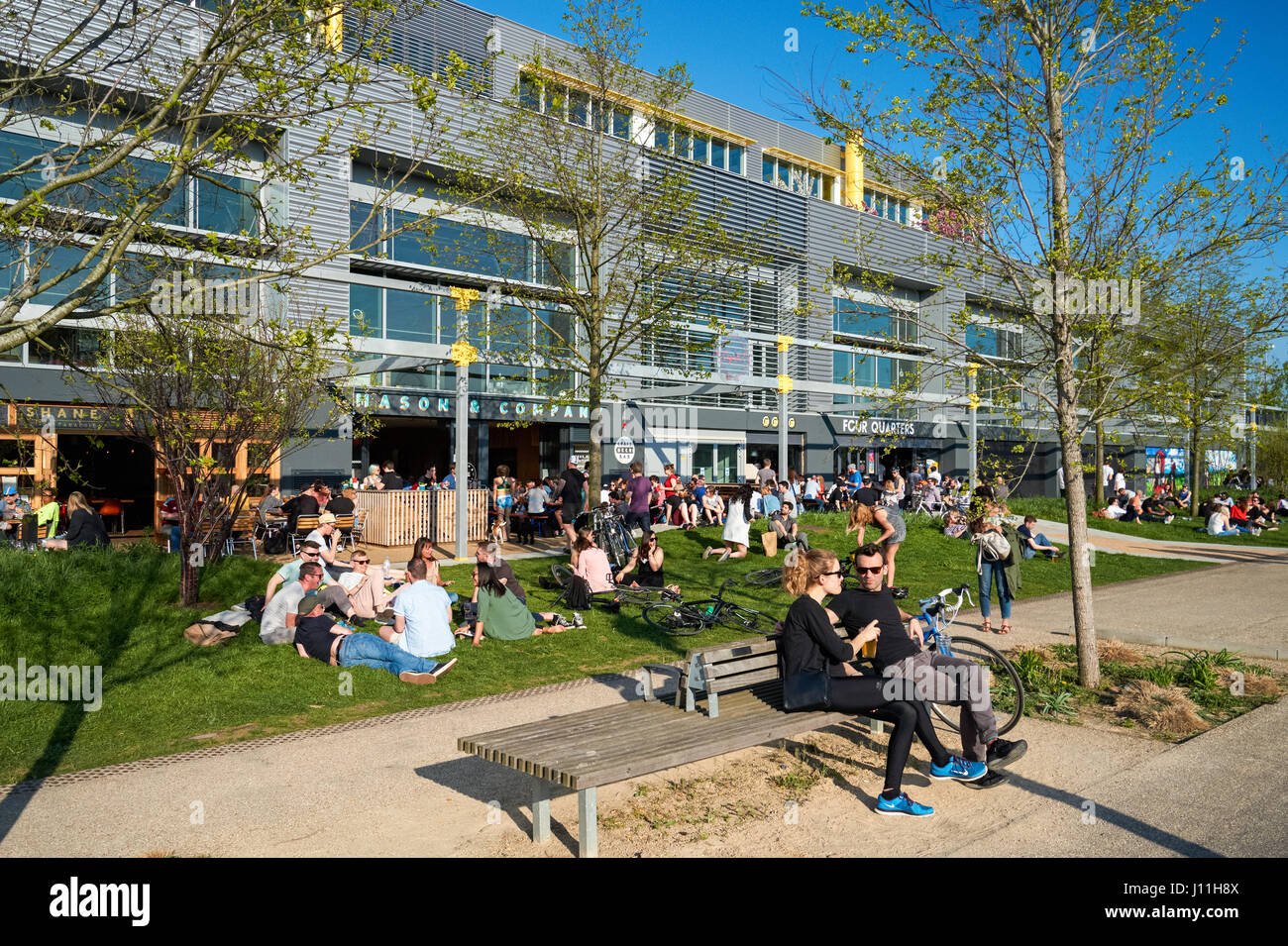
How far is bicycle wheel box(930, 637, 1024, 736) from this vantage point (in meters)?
6.19

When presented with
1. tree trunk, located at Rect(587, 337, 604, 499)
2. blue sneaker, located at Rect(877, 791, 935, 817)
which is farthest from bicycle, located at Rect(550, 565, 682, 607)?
blue sneaker, located at Rect(877, 791, 935, 817)

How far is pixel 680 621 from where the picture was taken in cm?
1063

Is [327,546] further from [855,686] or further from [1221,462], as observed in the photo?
[1221,462]

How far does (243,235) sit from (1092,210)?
7192 mm

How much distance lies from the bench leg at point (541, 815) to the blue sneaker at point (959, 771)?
8.10 feet

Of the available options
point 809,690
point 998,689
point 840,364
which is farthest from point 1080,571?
point 840,364

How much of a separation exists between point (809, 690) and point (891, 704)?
48 cm

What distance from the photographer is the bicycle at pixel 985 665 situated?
6.20 meters

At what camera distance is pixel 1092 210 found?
25.5ft

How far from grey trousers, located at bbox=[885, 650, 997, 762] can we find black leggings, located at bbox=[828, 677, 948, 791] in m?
0.10

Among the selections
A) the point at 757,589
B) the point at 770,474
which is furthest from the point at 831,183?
the point at 757,589

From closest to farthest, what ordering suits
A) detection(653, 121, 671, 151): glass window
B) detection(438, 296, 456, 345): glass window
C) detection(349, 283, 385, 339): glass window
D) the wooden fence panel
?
detection(653, 121, 671, 151): glass window, the wooden fence panel, detection(438, 296, 456, 345): glass window, detection(349, 283, 385, 339): glass window

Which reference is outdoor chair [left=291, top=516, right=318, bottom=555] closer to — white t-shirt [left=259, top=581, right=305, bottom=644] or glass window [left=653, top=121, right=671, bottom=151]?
white t-shirt [left=259, top=581, right=305, bottom=644]

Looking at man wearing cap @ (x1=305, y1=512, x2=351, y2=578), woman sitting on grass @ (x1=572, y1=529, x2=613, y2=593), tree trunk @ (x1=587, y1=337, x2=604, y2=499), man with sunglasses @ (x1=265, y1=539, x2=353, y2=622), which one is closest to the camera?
man with sunglasses @ (x1=265, y1=539, x2=353, y2=622)
